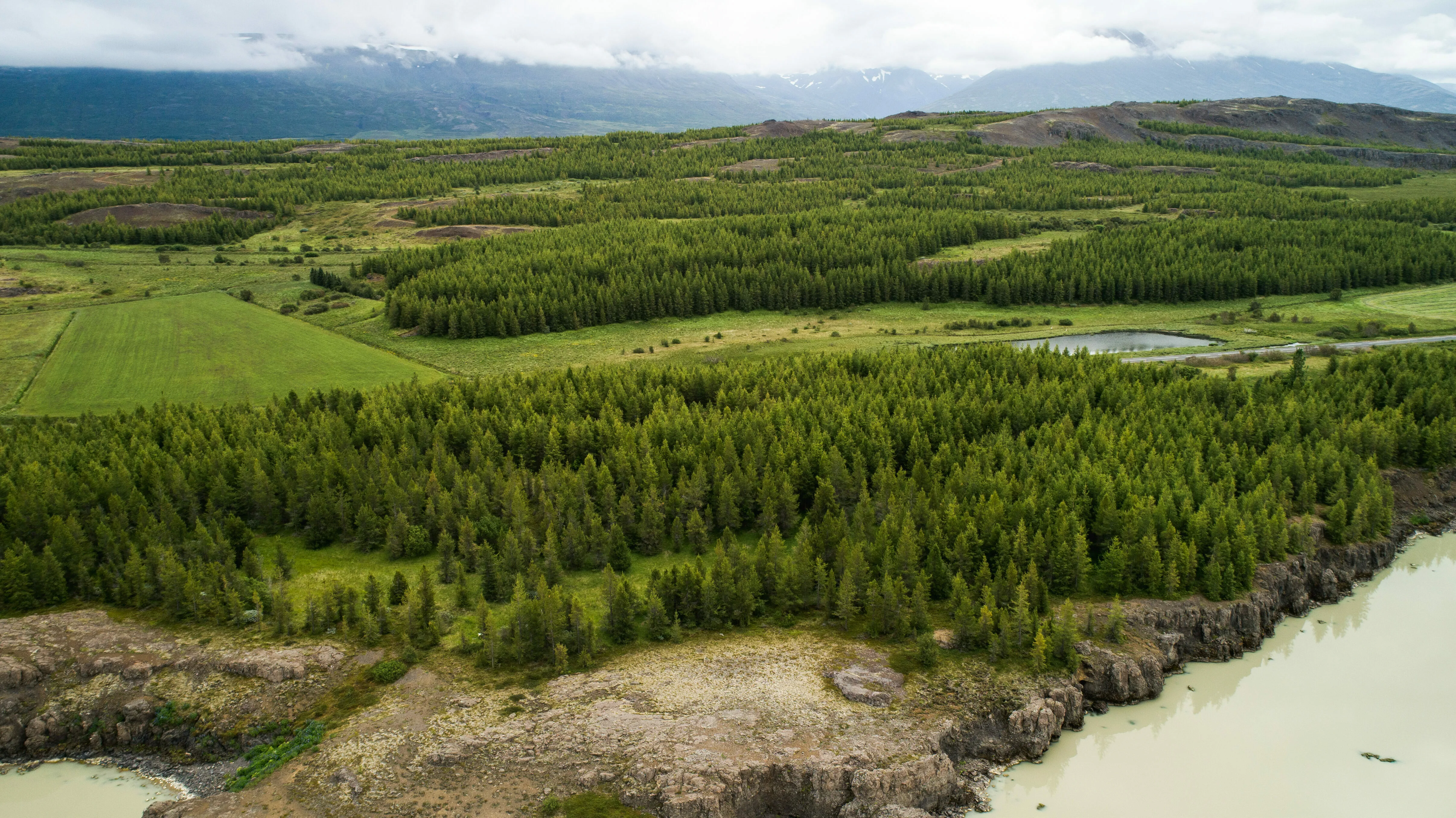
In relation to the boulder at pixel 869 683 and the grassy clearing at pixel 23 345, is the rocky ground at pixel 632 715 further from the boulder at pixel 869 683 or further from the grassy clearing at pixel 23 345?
the grassy clearing at pixel 23 345

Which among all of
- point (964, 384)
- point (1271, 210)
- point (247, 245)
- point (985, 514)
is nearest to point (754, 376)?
point (964, 384)

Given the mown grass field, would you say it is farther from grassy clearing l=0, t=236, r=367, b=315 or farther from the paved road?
the paved road

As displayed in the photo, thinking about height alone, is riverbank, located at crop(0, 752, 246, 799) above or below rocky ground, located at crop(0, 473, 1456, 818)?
below

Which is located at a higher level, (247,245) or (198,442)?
(247,245)

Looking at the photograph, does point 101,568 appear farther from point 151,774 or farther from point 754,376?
point 754,376

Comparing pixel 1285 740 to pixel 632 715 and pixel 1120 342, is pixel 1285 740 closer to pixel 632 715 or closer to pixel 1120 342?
pixel 632 715

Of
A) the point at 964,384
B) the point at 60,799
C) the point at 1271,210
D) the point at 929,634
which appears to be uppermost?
the point at 1271,210

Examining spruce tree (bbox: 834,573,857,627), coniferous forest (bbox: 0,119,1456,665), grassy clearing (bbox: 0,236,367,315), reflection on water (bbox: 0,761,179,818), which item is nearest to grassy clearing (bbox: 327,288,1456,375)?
coniferous forest (bbox: 0,119,1456,665)
